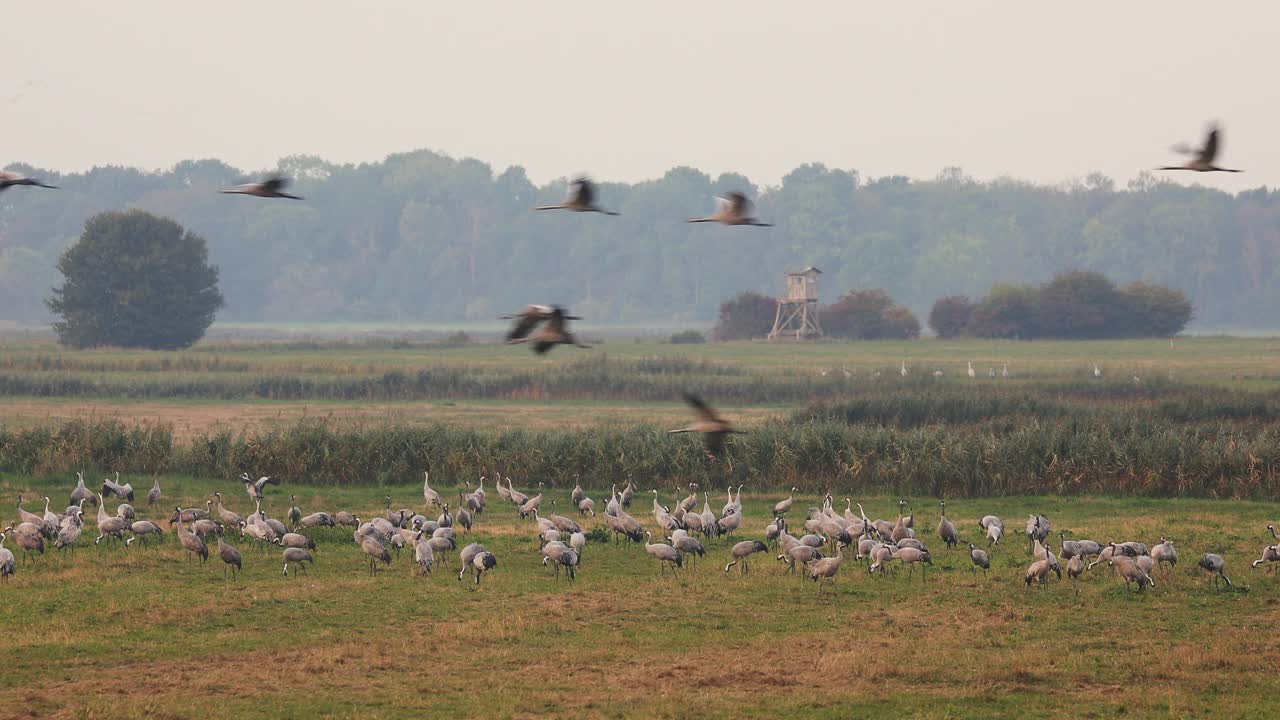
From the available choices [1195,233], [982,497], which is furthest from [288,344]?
[1195,233]

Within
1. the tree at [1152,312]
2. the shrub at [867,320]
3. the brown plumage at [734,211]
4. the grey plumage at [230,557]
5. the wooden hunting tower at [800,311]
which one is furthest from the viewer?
→ the shrub at [867,320]

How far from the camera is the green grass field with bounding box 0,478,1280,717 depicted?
57.7ft

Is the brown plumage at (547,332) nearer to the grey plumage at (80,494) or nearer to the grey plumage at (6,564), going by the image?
the grey plumage at (6,564)

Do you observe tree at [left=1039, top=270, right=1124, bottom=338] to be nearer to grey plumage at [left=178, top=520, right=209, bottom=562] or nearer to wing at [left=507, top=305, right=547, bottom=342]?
grey plumage at [left=178, top=520, right=209, bottom=562]

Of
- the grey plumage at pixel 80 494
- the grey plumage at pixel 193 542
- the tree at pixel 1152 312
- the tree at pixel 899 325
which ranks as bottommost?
the grey plumage at pixel 80 494

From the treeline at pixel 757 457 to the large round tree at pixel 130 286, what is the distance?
231 ft

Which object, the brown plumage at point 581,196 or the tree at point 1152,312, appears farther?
the tree at point 1152,312

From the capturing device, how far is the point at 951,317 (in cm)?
12762

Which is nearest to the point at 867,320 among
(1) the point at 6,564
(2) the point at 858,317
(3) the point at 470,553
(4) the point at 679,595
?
(2) the point at 858,317

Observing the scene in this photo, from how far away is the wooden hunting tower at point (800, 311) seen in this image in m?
125

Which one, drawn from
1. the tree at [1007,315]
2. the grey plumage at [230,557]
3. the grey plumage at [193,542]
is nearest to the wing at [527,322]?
the grey plumage at [230,557]

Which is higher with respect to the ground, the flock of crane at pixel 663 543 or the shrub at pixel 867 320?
the shrub at pixel 867 320

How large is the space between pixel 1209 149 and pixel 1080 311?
106 metres

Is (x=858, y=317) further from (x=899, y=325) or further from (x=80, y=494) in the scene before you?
(x=80, y=494)
